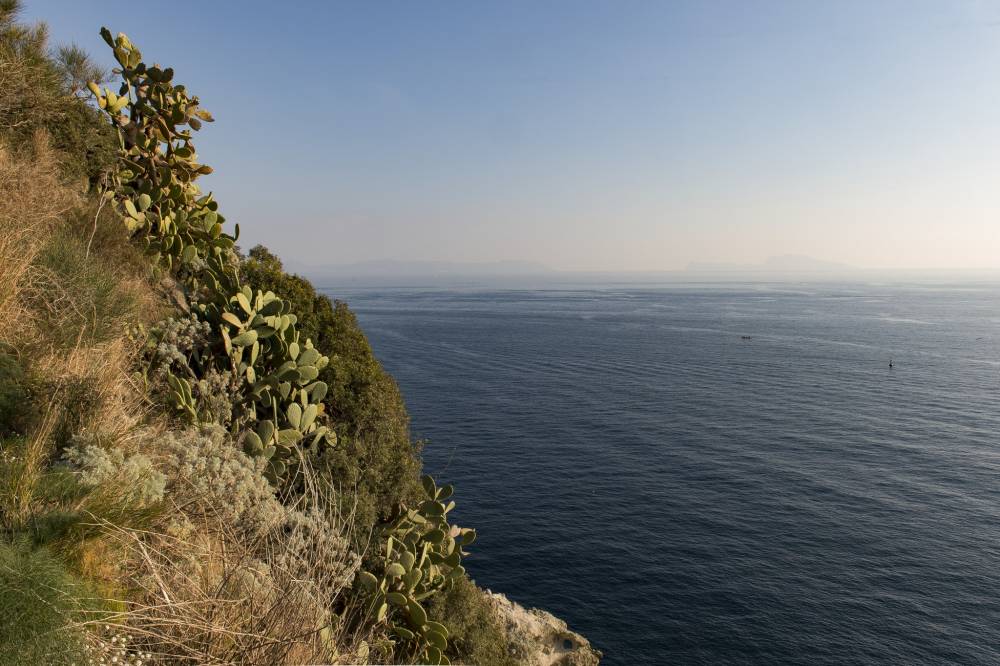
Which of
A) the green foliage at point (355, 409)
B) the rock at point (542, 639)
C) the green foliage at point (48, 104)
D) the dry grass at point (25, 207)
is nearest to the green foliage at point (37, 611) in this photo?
the dry grass at point (25, 207)

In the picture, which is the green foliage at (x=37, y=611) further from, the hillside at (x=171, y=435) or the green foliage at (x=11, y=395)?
the green foliage at (x=11, y=395)

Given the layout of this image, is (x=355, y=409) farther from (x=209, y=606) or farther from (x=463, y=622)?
(x=209, y=606)

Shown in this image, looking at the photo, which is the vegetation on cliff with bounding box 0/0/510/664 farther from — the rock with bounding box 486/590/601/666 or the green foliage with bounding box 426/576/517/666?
the rock with bounding box 486/590/601/666

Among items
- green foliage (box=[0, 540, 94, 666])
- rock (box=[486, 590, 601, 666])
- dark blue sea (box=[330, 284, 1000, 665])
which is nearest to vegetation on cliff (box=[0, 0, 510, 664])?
green foliage (box=[0, 540, 94, 666])

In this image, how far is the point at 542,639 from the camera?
25562 millimetres

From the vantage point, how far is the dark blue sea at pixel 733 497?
2938cm

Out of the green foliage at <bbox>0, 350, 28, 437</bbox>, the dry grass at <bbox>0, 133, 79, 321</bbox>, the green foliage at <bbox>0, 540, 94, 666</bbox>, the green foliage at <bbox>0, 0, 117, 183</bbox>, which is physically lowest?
the green foliage at <bbox>0, 540, 94, 666</bbox>

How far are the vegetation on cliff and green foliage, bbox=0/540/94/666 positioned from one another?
0.01 meters

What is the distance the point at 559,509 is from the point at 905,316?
16572 centimetres

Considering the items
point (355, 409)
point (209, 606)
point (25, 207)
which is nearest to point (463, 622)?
point (355, 409)

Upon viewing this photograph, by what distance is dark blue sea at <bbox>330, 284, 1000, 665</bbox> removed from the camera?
2938 centimetres

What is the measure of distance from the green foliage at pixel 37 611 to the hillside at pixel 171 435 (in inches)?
0.5

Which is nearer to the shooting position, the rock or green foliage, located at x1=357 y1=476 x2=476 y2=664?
green foliage, located at x1=357 y1=476 x2=476 y2=664

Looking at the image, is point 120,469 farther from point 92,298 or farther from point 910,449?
point 910,449
